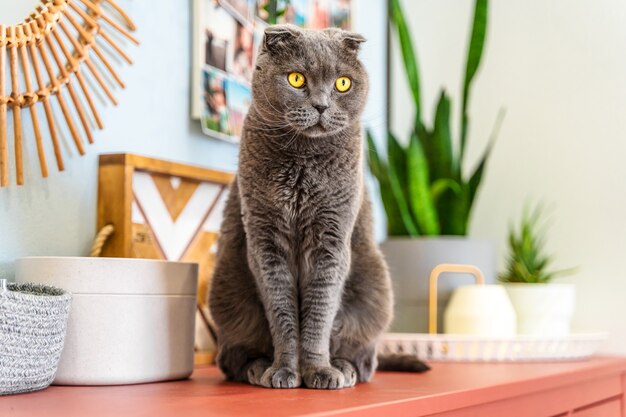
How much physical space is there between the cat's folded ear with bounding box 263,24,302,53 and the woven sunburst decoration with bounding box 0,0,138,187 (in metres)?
0.33

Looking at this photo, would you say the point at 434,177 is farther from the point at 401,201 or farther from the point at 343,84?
the point at 343,84

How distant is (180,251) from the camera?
4.15 feet

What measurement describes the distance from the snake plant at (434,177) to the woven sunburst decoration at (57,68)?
1.88 ft

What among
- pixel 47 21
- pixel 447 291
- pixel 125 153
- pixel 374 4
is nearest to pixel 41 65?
→ pixel 47 21

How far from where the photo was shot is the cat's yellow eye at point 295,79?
91cm

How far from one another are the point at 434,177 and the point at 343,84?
0.70 m

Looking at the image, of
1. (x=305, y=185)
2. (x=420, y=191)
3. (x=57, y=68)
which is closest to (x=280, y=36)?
(x=305, y=185)

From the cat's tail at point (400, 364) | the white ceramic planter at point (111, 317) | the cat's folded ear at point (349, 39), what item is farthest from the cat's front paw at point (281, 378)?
the cat's folded ear at point (349, 39)

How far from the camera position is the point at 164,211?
1.23 metres

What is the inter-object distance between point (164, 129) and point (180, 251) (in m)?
Result: 0.20

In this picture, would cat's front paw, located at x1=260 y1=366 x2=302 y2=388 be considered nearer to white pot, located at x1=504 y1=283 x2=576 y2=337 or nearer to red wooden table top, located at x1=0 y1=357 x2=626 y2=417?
red wooden table top, located at x1=0 y1=357 x2=626 y2=417

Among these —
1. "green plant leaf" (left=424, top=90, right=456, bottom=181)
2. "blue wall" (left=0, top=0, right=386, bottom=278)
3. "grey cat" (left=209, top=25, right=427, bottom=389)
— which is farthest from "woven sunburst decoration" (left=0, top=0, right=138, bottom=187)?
"green plant leaf" (left=424, top=90, right=456, bottom=181)

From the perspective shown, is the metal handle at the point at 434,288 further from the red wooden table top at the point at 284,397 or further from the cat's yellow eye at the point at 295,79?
the cat's yellow eye at the point at 295,79

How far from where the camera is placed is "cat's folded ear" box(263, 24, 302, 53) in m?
0.91
